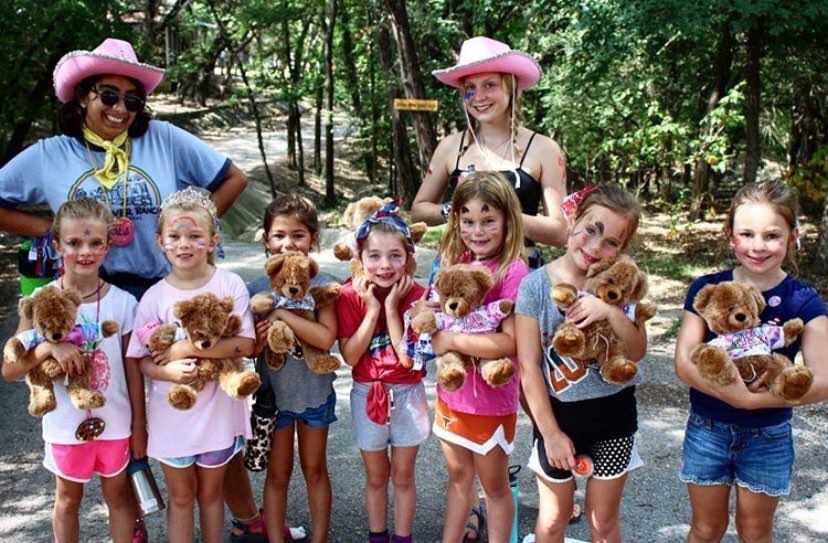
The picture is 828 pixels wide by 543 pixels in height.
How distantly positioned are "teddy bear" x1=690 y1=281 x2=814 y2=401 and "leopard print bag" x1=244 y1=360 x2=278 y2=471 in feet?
5.47

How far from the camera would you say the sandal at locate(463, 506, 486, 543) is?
11.2 ft

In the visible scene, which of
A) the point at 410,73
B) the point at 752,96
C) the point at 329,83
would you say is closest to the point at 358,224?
the point at 410,73

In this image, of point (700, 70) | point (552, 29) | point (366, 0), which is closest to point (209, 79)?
point (366, 0)

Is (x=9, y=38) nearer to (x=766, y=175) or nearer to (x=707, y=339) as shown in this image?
(x=707, y=339)

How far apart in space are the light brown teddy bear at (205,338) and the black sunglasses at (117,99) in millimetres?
901

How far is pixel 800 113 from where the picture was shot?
1445 cm

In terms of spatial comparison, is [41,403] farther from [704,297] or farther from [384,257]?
[704,297]

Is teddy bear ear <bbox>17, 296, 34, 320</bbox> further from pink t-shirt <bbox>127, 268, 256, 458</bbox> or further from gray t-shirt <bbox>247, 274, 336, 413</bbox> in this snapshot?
gray t-shirt <bbox>247, 274, 336, 413</bbox>

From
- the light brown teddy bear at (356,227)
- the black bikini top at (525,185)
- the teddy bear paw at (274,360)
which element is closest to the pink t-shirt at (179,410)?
the teddy bear paw at (274,360)

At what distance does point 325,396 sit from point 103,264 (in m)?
1.06

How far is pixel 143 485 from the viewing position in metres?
2.92

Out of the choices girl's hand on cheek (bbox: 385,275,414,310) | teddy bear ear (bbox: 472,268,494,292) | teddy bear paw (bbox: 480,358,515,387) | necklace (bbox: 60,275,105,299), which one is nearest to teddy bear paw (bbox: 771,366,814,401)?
teddy bear paw (bbox: 480,358,515,387)

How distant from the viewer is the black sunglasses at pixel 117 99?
9.84ft

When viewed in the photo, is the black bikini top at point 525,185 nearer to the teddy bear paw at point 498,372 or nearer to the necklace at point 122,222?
the teddy bear paw at point 498,372
